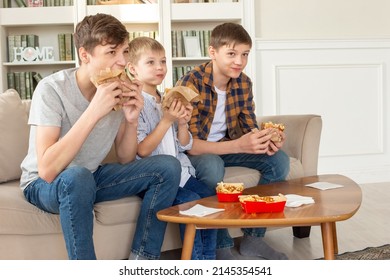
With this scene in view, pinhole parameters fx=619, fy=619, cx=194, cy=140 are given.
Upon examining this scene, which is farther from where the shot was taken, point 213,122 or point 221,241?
point 213,122

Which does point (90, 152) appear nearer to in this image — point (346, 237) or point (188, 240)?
point (188, 240)

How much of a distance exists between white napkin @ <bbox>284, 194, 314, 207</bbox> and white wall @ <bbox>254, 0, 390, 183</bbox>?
7.27ft

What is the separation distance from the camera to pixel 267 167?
7.92 feet

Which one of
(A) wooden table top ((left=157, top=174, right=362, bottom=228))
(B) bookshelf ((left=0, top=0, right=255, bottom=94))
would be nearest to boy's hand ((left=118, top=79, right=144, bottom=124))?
(A) wooden table top ((left=157, top=174, right=362, bottom=228))

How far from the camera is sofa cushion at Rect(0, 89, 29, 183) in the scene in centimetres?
227

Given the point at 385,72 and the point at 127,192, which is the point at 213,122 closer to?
the point at 127,192

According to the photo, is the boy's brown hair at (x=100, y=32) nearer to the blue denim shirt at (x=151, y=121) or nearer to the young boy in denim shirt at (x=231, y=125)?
the blue denim shirt at (x=151, y=121)

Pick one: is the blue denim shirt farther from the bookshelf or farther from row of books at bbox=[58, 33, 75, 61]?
row of books at bbox=[58, 33, 75, 61]

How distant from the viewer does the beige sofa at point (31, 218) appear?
1.94m

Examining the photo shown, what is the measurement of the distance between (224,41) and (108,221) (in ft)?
2.96

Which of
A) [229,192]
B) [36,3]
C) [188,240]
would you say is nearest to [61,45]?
[36,3]

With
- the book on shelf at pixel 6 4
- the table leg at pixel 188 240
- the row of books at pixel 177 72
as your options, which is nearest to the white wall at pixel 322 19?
the row of books at pixel 177 72
